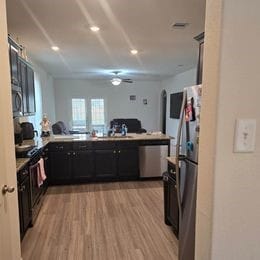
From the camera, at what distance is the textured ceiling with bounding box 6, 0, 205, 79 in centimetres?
265

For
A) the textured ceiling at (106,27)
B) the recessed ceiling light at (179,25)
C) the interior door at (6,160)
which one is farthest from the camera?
the recessed ceiling light at (179,25)

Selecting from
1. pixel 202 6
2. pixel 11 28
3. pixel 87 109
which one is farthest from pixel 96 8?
pixel 87 109

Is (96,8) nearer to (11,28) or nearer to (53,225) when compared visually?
(11,28)

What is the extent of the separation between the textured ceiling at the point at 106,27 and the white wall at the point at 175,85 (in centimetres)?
192

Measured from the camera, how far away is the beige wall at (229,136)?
2.72 ft

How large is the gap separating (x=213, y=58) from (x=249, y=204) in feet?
1.86

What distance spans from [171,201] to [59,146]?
8.07ft

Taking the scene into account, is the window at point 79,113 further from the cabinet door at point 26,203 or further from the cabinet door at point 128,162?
the cabinet door at point 26,203

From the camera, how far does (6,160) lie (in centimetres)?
164

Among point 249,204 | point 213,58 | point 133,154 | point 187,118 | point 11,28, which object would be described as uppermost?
point 11,28

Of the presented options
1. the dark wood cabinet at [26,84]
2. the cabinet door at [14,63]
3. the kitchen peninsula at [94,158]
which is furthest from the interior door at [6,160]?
the kitchen peninsula at [94,158]

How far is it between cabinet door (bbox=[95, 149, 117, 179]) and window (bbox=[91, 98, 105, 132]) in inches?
217

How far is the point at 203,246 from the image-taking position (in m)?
0.97

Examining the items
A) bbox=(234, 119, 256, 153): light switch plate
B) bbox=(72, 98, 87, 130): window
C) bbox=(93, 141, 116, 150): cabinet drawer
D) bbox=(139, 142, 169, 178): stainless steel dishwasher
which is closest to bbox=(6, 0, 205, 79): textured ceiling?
bbox=(93, 141, 116, 150): cabinet drawer
